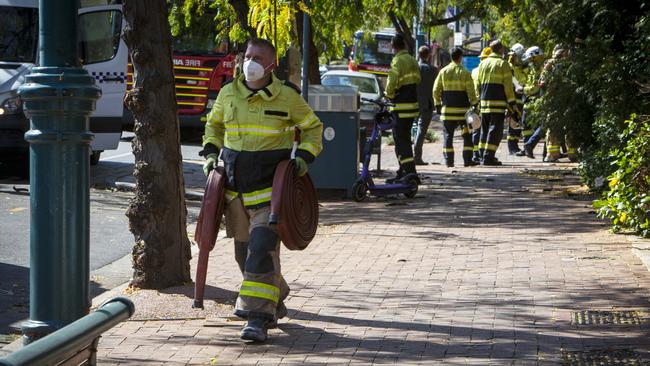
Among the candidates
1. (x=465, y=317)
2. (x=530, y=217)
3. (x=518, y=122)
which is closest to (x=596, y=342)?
(x=465, y=317)

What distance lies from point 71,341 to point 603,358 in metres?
3.96

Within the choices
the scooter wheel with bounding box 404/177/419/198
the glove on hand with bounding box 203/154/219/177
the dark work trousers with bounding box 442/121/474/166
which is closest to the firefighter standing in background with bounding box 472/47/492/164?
the dark work trousers with bounding box 442/121/474/166

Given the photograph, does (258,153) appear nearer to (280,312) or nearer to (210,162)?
(210,162)

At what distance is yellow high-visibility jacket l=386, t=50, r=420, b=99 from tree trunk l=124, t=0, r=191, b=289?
7.13m

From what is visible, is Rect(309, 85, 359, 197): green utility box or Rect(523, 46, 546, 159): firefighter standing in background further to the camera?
Rect(523, 46, 546, 159): firefighter standing in background

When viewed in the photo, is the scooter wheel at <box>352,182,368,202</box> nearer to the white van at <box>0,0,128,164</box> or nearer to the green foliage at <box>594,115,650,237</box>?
the white van at <box>0,0,128,164</box>

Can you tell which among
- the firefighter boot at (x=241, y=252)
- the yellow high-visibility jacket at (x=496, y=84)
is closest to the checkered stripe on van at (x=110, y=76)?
the yellow high-visibility jacket at (x=496, y=84)

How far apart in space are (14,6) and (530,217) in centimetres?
835

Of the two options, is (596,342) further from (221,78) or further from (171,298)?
(221,78)

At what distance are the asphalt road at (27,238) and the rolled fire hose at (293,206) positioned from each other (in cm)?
190

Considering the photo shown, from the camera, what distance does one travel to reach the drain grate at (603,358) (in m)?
6.26

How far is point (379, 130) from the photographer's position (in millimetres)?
15039

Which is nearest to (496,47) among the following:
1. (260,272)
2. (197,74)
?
(197,74)

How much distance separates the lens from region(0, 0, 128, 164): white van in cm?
1557
